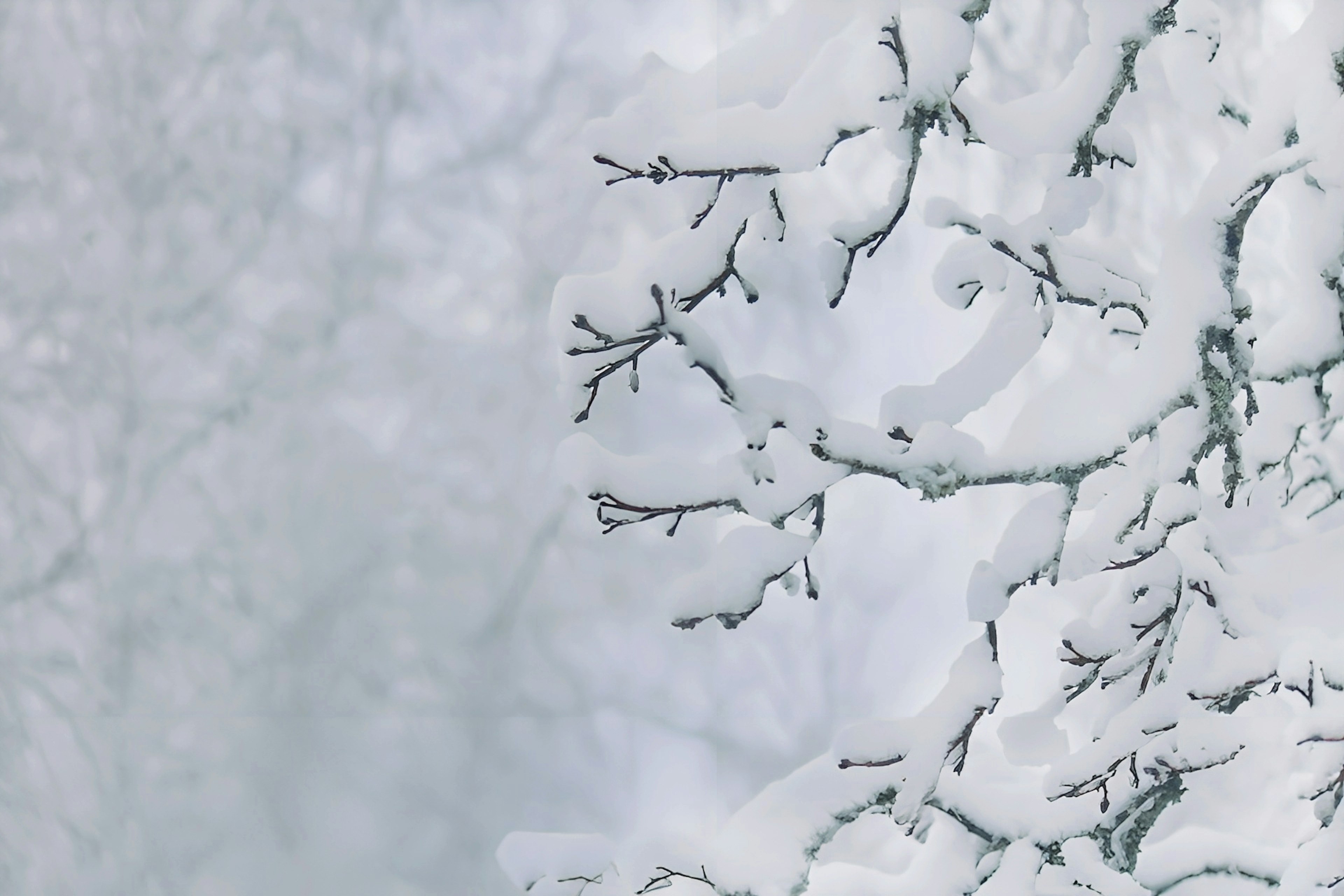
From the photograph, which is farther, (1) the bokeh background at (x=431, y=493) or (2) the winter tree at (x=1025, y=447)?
(1) the bokeh background at (x=431, y=493)

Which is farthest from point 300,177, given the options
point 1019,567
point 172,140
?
point 1019,567

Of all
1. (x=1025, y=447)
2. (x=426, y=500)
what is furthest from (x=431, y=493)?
(x=1025, y=447)

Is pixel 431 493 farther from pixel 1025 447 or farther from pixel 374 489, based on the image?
pixel 1025 447

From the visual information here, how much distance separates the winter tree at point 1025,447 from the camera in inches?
29.5

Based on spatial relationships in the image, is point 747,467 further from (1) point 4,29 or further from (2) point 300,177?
(1) point 4,29

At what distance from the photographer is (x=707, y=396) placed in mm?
1243

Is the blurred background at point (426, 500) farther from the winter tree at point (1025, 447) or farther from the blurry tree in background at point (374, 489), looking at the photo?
the winter tree at point (1025, 447)

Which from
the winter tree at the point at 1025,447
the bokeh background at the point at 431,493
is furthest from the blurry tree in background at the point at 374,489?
the winter tree at the point at 1025,447

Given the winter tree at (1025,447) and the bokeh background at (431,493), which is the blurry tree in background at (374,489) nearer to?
the bokeh background at (431,493)

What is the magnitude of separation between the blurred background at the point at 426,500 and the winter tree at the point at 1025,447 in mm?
293

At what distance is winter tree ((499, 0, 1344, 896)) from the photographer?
0.75 metres

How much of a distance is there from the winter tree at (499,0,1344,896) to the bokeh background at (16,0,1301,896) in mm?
290

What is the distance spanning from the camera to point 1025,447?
776 mm

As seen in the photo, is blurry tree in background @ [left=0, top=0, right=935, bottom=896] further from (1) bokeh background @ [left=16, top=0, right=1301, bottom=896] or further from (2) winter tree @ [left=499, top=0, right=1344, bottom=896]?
(2) winter tree @ [left=499, top=0, right=1344, bottom=896]
